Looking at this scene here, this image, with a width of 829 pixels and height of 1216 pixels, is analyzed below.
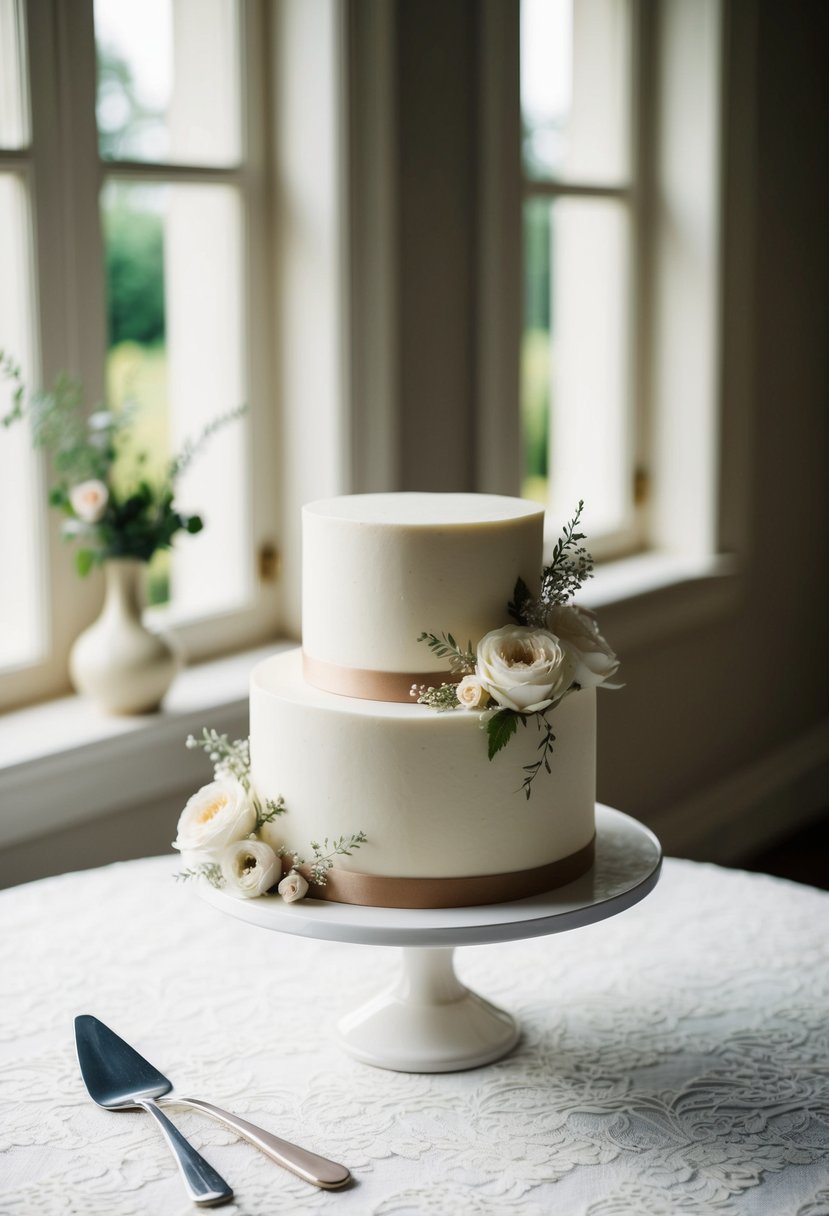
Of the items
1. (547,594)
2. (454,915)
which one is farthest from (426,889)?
(547,594)

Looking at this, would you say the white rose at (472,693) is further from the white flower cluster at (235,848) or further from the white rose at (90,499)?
the white rose at (90,499)

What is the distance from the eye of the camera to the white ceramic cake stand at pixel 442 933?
1.01m

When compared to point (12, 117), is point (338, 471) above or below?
below

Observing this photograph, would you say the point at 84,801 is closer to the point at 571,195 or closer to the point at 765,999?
the point at 765,999

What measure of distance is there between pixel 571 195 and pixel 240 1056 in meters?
2.11

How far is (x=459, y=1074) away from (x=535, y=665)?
0.34m

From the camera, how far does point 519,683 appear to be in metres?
1.02

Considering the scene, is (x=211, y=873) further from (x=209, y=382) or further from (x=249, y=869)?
(x=209, y=382)

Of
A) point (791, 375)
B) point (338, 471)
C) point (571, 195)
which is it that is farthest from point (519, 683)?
point (791, 375)

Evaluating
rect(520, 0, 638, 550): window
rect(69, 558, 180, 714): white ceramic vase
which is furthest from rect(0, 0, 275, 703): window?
rect(520, 0, 638, 550): window

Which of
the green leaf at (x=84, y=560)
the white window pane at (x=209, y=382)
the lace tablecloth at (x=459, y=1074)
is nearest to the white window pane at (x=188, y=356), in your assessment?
the white window pane at (x=209, y=382)

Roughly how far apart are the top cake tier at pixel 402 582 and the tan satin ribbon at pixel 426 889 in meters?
0.14

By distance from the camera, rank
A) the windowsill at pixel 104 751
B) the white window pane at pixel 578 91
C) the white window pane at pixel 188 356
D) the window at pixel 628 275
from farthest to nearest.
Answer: the window at pixel 628 275, the white window pane at pixel 578 91, the white window pane at pixel 188 356, the windowsill at pixel 104 751

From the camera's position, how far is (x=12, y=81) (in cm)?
182
